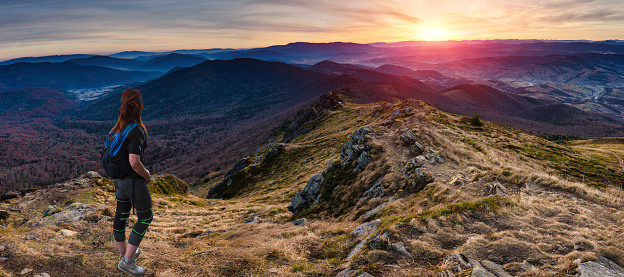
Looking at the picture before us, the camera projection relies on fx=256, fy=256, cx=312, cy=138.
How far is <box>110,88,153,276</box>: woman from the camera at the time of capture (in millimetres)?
7219

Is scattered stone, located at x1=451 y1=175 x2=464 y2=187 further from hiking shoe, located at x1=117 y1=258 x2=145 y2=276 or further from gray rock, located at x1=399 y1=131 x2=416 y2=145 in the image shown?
hiking shoe, located at x1=117 y1=258 x2=145 y2=276

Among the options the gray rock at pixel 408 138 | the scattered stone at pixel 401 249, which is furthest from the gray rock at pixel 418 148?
the scattered stone at pixel 401 249

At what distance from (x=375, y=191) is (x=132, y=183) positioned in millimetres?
17184

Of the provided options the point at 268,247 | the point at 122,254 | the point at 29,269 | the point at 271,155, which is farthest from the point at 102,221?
the point at 271,155

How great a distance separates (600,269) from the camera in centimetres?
774

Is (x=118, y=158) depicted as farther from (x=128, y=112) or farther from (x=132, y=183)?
(x=128, y=112)

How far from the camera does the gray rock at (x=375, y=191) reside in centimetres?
2042

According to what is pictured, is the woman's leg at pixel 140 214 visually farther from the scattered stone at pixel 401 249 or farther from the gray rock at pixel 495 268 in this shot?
the gray rock at pixel 495 268

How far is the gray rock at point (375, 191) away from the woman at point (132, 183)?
16.0m

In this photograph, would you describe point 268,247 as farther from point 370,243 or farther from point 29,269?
point 29,269

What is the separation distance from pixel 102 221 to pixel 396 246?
53.9 ft

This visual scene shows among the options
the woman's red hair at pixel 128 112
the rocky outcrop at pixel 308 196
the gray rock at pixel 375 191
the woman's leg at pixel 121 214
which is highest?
the woman's red hair at pixel 128 112

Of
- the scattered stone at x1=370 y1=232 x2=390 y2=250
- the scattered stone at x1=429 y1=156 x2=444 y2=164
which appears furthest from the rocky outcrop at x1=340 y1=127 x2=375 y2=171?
the scattered stone at x1=370 y1=232 x2=390 y2=250

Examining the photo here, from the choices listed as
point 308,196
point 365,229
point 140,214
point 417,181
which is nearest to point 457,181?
point 417,181
